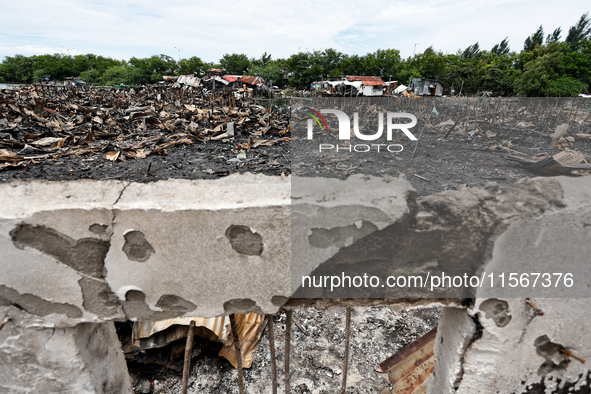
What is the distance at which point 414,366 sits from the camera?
1904 millimetres

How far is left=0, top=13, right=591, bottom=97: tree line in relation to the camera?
27406 mm

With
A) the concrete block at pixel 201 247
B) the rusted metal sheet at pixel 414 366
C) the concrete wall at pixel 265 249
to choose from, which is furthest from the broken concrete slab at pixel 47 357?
the rusted metal sheet at pixel 414 366

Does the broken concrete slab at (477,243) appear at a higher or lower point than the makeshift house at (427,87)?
lower

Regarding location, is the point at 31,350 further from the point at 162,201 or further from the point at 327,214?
the point at 327,214

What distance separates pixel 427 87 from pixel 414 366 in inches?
1492

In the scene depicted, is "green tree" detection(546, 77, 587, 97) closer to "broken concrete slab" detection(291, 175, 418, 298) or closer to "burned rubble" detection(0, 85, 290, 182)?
"burned rubble" detection(0, 85, 290, 182)

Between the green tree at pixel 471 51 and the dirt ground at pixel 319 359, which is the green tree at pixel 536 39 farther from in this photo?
the dirt ground at pixel 319 359

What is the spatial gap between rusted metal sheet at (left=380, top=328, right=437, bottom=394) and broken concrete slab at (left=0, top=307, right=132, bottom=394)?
1682mm

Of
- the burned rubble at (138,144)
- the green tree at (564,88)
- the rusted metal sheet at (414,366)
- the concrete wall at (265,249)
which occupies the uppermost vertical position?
the green tree at (564,88)

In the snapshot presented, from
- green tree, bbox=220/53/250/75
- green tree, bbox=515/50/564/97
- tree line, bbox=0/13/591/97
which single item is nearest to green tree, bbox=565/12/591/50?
tree line, bbox=0/13/591/97

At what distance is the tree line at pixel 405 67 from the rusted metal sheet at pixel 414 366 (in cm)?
2767

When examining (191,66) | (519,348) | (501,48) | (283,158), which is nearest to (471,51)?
(501,48)

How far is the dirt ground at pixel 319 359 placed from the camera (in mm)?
2373

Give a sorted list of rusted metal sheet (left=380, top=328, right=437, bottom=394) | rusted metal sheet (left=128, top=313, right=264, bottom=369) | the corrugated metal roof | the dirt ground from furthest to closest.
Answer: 1. the corrugated metal roof
2. rusted metal sheet (left=128, top=313, right=264, bottom=369)
3. the dirt ground
4. rusted metal sheet (left=380, top=328, right=437, bottom=394)
